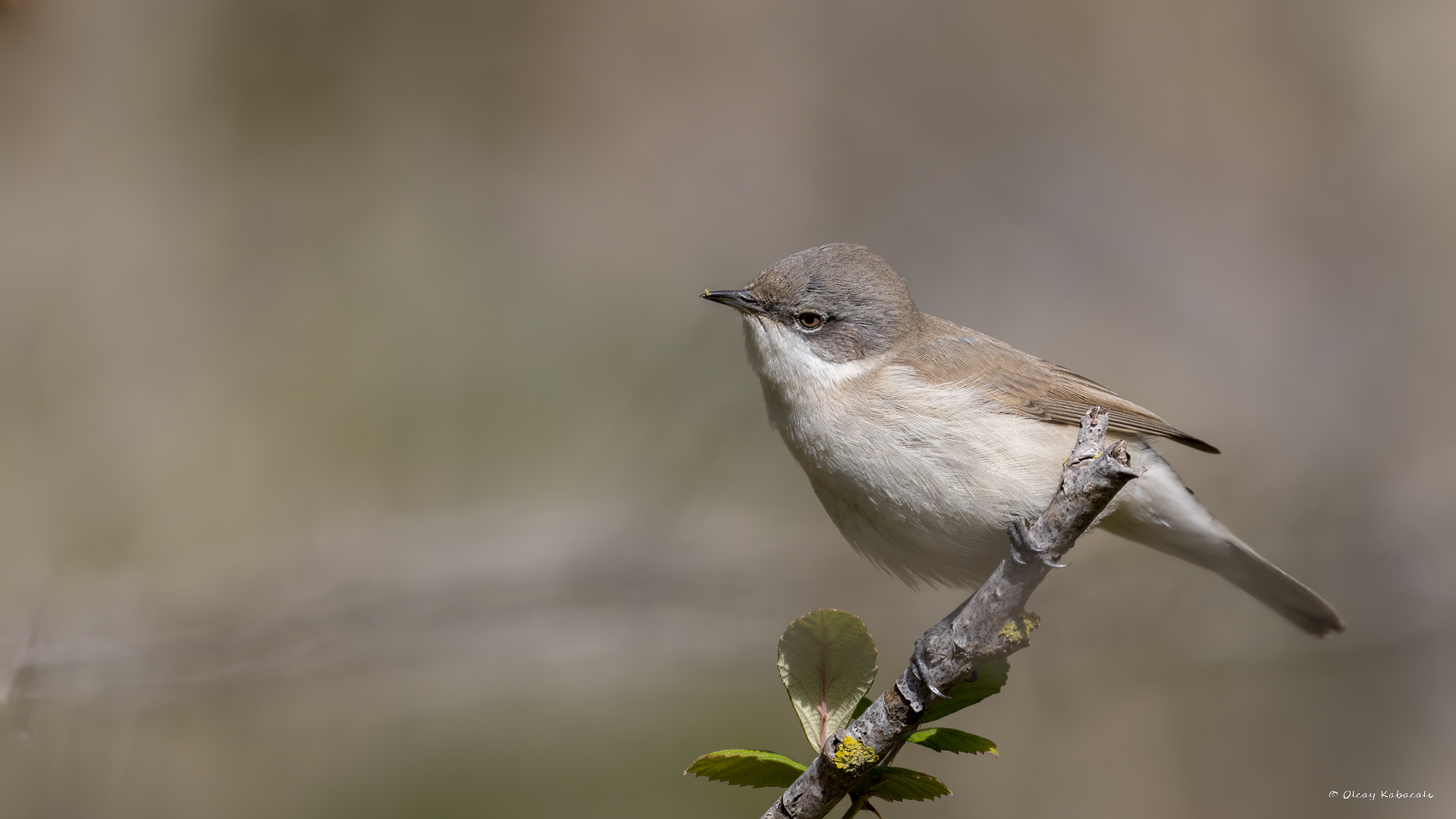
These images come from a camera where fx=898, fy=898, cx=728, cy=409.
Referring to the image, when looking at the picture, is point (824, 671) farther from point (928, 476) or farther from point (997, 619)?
point (928, 476)

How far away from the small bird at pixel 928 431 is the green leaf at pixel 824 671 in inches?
55.0

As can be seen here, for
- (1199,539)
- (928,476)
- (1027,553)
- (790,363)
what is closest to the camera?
(1027,553)

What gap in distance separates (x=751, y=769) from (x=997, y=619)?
1.64 ft

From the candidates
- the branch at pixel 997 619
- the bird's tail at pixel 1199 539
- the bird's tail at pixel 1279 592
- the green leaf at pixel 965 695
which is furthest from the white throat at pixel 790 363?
the green leaf at pixel 965 695

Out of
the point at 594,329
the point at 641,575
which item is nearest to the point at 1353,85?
the point at 594,329

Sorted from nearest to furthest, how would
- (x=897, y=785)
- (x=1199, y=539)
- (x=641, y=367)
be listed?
(x=897, y=785), (x=1199, y=539), (x=641, y=367)

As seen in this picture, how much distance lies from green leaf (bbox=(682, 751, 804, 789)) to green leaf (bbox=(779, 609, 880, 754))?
1.9 inches

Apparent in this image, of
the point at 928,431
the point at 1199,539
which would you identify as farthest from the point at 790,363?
the point at 1199,539

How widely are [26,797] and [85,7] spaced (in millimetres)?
5480

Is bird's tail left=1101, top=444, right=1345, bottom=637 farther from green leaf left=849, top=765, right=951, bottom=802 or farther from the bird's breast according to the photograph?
green leaf left=849, top=765, right=951, bottom=802

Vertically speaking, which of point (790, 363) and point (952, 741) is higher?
point (790, 363)

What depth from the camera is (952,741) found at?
3.95 ft

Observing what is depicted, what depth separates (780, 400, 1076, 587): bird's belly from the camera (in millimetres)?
2512

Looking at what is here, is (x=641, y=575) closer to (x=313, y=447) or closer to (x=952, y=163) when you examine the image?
(x=313, y=447)
